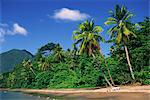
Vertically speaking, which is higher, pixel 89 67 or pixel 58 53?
pixel 58 53

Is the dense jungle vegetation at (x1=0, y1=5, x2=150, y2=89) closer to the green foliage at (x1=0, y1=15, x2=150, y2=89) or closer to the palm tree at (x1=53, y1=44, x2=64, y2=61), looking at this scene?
the green foliage at (x1=0, y1=15, x2=150, y2=89)

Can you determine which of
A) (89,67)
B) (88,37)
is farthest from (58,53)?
(88,37)

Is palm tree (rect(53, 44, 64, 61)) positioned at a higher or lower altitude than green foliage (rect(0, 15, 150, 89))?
higher

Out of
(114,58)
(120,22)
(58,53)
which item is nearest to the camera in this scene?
(120,22)

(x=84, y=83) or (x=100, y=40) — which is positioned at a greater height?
(x=100, y=40)

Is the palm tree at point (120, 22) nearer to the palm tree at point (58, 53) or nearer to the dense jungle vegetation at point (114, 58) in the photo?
the dense jungle vegetation at point (114, 58)

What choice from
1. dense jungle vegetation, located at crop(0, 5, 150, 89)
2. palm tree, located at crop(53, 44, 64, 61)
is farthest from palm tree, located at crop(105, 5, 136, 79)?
palm tree, located at crop(53, 44, 64, 61)

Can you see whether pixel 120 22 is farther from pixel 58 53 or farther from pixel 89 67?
pixel 58 53

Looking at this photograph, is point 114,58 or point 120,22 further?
point 114,58

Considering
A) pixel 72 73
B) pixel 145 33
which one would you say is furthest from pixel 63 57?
pixel 145 33

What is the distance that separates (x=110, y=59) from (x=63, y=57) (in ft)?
71.5

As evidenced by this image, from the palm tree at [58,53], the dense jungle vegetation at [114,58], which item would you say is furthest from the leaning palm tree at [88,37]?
the palm tree at [58,53]

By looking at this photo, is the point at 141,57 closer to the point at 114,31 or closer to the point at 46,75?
the point at 114,31

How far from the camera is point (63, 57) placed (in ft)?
226
